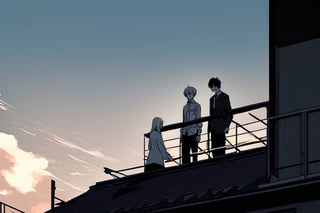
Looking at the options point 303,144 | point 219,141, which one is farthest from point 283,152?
point 219,141

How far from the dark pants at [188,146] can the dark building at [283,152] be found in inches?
104

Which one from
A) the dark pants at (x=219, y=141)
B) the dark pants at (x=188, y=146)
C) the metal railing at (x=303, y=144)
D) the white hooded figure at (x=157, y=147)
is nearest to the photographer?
the metal railing at (x=303, y=144)

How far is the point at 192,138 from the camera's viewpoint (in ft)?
145

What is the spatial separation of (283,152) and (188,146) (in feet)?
30.4

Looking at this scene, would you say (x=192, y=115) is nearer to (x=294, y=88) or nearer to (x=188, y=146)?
(x=188, y=146)

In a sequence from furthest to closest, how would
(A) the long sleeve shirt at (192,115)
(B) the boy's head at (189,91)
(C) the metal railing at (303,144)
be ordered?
(A) the long sleeve shirt at (192,115) → (B) the boy's head at (189,91) → (C) the metal railing at (303,144)

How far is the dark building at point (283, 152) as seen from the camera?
33.9 meters

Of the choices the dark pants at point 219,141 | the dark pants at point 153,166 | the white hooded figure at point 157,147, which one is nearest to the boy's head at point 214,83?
the dark pants at point 219,141

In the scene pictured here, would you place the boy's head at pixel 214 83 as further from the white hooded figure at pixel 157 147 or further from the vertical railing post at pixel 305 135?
the vertical railing post at pixel 305 135

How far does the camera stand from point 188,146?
44188 millimetres

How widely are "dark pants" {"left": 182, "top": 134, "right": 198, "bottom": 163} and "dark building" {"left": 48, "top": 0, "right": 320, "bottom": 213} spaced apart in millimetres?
2636

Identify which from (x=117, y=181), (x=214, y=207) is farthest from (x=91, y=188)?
(x=214, y=207)

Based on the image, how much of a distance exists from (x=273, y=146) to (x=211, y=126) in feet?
26.2

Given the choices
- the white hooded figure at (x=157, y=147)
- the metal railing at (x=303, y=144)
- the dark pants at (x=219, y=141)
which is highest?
the white hooded figure at (x=157, y=147)
